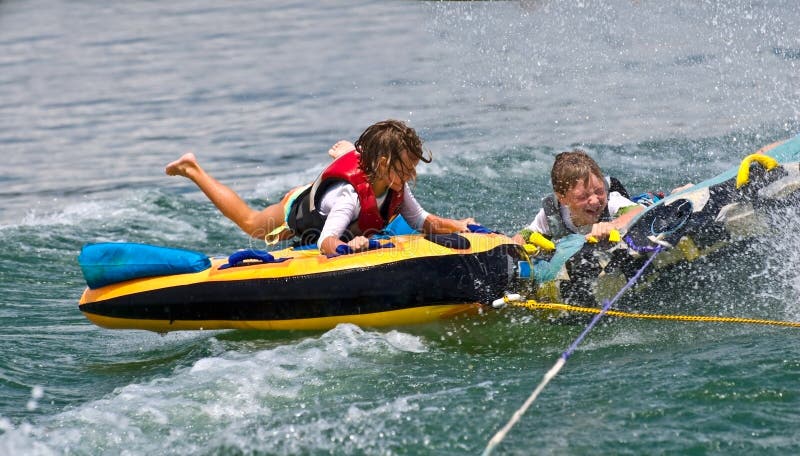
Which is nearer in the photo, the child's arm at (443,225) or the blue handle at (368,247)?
the blue handle at (368,247)

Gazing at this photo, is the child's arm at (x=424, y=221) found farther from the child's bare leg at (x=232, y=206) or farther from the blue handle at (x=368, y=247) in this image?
the child's bare leg at (x=232, y=206)

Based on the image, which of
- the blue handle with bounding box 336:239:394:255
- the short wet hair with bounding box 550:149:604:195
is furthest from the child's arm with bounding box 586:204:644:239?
the blue handle with bounding box 336:239:394:255

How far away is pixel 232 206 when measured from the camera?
6.89 meters

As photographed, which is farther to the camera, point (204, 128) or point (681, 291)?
point (204, 128)

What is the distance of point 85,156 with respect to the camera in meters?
12.1

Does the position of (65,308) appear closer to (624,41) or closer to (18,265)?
(18,265)

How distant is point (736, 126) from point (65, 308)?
290 inches

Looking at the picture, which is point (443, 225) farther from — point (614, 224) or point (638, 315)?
point (638, 315)

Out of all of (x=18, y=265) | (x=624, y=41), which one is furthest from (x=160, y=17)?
(x=18, y=265)

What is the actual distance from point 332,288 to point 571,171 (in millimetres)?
1477

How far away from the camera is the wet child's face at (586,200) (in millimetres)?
5945

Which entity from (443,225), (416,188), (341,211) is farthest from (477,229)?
(416,188)

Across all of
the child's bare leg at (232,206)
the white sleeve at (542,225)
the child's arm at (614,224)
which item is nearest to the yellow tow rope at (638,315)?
the child's arm at (614,224)

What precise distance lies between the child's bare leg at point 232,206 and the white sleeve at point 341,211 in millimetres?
868
